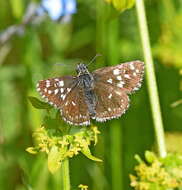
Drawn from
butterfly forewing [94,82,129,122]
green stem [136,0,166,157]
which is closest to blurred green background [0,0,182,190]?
green stem [136,0,166,157]

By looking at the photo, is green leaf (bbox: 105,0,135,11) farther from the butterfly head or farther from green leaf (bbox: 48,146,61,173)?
green leaf (bbox: 48,146,61,173)

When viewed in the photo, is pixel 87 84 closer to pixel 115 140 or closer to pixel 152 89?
pixel 152 89

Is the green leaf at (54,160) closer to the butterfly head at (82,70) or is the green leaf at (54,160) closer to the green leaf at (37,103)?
the green leaf at (37,103)

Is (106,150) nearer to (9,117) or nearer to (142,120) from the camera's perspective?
(142,120)

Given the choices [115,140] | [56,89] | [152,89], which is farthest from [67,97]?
[115,140]

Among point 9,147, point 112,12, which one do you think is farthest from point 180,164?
point 9,147

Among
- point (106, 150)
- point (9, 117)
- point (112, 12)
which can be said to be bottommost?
point (106, 150)
